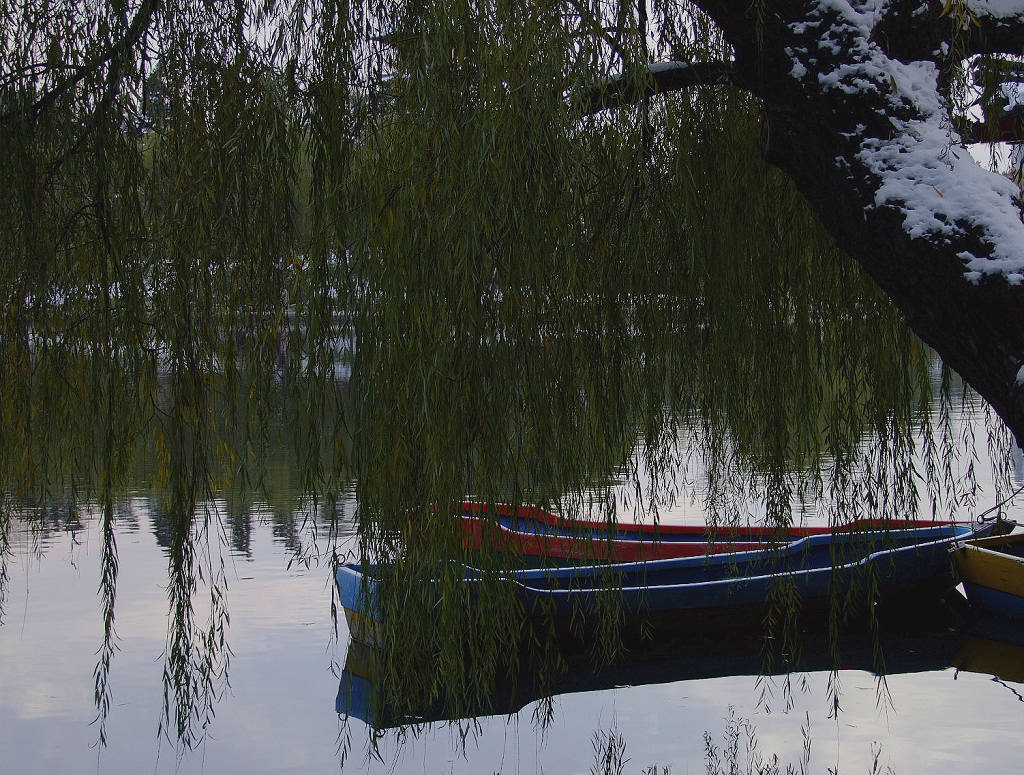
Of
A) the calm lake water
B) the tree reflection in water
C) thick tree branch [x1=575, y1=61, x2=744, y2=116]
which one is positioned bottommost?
the calm lake water

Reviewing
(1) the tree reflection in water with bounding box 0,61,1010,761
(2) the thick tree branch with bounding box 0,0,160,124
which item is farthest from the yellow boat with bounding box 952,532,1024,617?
(2) the thick tree branch with bounding box 0,0,160,124

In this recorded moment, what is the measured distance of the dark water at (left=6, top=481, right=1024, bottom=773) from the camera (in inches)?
214

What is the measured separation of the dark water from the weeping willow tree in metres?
2.00

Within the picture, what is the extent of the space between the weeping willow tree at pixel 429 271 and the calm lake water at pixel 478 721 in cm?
214

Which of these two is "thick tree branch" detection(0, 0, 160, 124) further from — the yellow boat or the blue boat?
the yellow boat

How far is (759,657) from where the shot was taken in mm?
6953

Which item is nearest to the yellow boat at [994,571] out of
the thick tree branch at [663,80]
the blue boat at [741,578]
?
the blue boat at [741,578]

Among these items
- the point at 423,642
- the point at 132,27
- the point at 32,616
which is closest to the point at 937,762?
the point at 423,642

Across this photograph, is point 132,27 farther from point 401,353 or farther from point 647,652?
point 647,652

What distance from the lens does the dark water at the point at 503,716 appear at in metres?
5.43

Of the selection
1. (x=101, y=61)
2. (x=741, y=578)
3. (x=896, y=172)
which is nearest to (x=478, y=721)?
(x=741, y=578)

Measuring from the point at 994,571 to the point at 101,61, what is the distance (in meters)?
6.86

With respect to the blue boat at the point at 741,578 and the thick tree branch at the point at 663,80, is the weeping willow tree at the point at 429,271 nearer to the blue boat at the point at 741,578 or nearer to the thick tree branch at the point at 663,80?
the thick tree branch at the point at 663,80

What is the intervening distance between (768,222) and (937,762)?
11.9ft
